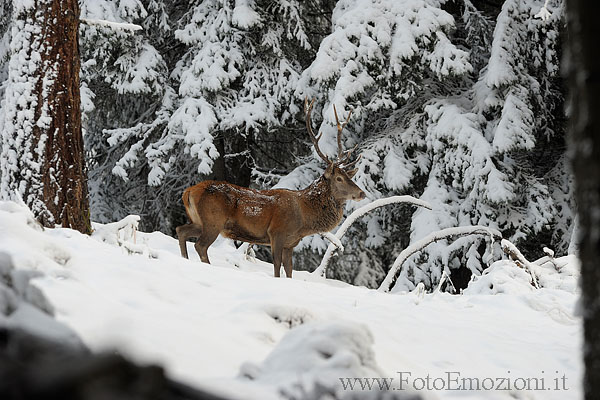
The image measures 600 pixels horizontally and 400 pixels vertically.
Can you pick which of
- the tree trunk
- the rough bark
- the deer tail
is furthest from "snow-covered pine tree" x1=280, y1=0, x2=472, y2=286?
the tree trunk

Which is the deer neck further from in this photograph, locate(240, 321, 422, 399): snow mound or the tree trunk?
the tree trunk

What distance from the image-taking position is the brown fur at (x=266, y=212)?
20.4ft

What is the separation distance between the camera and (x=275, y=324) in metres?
2.71

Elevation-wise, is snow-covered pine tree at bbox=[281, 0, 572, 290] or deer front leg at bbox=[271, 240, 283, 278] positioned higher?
snow-covered pine tree at bbox=[281, 0, 572, 290]

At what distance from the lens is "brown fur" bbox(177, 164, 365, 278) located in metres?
6.23

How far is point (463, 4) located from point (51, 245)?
9926 mm

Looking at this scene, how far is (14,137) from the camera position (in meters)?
4.72

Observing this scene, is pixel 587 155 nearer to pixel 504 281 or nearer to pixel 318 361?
pixel 318 361

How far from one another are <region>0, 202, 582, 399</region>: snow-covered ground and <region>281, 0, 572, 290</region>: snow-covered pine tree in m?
4.52

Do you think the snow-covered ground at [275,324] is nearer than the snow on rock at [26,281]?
No

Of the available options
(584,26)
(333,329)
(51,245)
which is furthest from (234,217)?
(584,26)

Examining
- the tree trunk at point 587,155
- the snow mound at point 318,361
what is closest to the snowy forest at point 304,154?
the snow mound at point 318,361

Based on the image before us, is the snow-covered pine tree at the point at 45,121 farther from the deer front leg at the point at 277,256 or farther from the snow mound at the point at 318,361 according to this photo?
the snow mound at the point at 318,361

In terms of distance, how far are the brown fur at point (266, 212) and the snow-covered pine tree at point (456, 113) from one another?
2874mm
